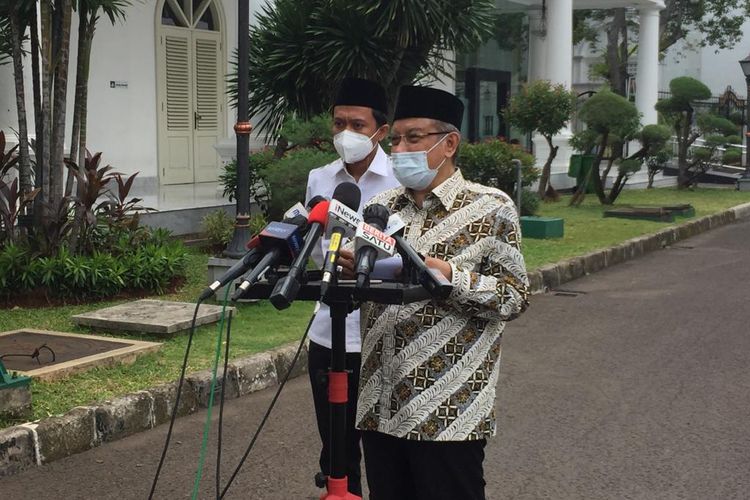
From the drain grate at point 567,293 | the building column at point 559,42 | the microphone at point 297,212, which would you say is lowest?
the drain grate at point 567,293

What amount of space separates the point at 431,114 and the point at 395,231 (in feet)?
1.85

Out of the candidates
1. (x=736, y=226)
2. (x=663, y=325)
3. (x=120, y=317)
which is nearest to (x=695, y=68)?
(x=736, y=226)

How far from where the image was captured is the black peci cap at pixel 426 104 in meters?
3.09

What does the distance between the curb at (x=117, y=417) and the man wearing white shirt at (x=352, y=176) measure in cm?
178

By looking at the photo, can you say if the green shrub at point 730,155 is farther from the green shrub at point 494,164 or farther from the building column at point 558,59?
the green shrub at point 494,164

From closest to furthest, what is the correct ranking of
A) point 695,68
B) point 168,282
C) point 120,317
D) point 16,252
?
point 120,317 < point 16,252 < point 168,282 < point 695,68

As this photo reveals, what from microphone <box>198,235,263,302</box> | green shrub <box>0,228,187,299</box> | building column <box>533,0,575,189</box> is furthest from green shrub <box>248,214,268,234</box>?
building column <box>533,0,575,189</box>

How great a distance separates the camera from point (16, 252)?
8336mm

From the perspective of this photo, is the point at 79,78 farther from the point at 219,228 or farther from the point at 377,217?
the point at 377,217

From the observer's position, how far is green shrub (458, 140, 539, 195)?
46.1 ft

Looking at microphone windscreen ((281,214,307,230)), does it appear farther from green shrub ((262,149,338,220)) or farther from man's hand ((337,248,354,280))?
green shrub ((262,149,338,220))

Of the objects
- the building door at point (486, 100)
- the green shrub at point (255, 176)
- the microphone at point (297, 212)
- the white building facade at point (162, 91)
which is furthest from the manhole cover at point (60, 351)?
the building door at point (486, 100)

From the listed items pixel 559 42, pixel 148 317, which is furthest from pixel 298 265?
pixel 559 42

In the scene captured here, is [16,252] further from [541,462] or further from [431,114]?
[431,114]
